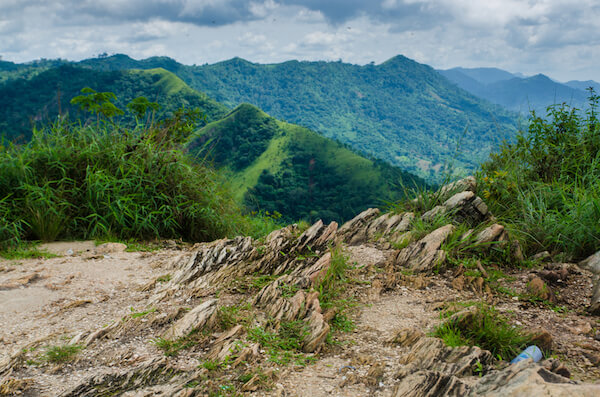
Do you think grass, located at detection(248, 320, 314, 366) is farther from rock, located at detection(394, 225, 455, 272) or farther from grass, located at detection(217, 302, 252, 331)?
rock, located at detection(394, 225, 455, 272)

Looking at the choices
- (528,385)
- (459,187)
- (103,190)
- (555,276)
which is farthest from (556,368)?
(103,190)

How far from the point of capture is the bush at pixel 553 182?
4180 mm

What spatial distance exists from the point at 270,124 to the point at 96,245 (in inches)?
3254

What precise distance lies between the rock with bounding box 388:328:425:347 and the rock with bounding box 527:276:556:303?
1.36 meters

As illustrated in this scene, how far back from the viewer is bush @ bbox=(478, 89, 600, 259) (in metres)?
4.18

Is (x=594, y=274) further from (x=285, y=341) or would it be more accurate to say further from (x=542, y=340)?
(x=285, y=341)

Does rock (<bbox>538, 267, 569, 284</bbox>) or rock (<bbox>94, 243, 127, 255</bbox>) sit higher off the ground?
rock (<bbox>94, 243, 127, 255</bbox>)

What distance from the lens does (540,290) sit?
3.44 metres

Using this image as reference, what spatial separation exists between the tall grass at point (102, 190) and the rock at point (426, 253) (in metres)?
2.82

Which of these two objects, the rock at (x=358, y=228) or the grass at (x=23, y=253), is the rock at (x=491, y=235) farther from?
the grass at (x=23, y=253)

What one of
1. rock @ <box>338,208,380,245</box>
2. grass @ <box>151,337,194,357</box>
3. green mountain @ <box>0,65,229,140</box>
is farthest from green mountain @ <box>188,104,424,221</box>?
grass @ <box>151,337,194,357</box>

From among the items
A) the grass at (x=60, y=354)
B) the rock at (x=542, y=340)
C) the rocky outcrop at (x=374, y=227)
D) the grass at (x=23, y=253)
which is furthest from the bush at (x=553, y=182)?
the grass at (x=23, y=253)

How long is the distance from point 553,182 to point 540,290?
2317 millimetres

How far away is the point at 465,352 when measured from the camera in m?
2.39
